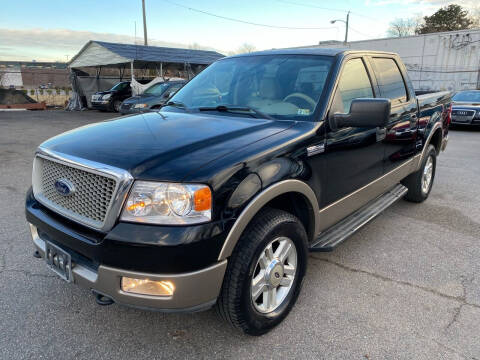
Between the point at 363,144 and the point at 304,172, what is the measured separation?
0.96m

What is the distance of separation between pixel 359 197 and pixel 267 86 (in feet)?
4.25

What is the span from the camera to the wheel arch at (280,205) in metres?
2.05

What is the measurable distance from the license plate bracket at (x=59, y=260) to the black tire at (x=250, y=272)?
0.91m

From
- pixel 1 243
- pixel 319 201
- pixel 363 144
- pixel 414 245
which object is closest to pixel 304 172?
pixel 319 201

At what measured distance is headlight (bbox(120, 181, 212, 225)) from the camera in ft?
6.33

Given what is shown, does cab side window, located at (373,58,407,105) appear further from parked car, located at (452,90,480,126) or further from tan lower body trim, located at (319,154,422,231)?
parked car, located at (452,90,480,126)

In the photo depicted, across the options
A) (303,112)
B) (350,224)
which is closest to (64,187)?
(303,112)

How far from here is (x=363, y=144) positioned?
3.22 metres

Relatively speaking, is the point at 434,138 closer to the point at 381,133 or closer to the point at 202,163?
the point at 381,133

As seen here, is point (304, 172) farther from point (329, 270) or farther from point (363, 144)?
point (329, 270)

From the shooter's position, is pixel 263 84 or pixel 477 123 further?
pixel 477 123

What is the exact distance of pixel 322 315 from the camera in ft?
8.81

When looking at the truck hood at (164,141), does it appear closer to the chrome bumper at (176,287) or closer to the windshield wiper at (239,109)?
the windshield wiper at (239,109)

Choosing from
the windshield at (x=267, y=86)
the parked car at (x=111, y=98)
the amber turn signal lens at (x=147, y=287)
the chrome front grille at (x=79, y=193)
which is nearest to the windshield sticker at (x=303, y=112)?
the windshield at (x=267, y=86)
